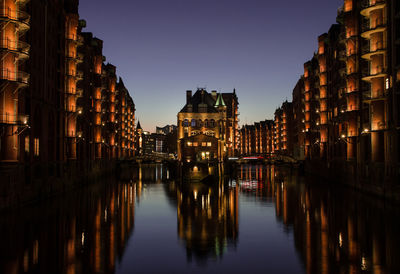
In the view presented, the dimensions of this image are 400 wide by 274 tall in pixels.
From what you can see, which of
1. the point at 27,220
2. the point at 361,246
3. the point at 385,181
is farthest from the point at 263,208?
the point at 27,220

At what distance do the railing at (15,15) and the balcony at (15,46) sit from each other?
6.65 ft

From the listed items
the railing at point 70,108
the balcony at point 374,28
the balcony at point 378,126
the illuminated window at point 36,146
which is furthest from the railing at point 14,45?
the balcony at point 378,126

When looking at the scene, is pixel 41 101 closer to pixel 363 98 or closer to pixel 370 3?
pixel 363 98

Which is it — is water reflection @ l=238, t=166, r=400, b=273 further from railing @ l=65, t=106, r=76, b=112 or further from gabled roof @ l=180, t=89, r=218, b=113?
gabled roof @ l=180, t=89, r=218, b=113

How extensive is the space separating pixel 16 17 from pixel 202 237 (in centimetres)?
2682

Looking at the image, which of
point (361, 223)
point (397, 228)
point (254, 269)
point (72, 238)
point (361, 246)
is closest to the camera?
point (254, 269)

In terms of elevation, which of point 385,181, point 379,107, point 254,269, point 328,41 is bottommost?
point 254,269

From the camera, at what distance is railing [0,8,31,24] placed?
3784cm

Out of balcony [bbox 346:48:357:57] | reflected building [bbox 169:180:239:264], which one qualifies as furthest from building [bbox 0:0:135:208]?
balcony [bbox 346:48:357:57]

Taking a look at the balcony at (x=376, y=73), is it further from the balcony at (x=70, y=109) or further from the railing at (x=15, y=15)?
the balcony at (x=70, y=109)

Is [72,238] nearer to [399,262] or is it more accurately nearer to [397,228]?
[399,262]

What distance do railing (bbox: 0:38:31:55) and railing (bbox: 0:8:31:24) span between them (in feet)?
6.52

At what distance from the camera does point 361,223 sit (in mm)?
32406

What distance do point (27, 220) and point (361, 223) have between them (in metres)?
25.3
